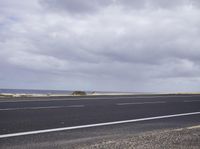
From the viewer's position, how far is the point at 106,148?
8016mm

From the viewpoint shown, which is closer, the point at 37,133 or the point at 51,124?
the point at 37,133

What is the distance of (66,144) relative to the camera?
8.77 metres

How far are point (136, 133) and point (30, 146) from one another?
11.9ft

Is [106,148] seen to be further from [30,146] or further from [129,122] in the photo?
[129,122]

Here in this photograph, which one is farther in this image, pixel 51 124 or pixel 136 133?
pixel 51 124

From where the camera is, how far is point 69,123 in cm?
1248

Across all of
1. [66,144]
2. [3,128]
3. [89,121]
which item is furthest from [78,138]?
[89,121]

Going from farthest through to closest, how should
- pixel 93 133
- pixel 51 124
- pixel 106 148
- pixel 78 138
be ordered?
pixel 51 124, pixel 93 133, pixel 78 138, pixel 106 148

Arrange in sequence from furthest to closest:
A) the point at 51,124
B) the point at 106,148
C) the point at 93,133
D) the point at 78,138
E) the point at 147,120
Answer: the point at 147,120, the point at 51,124, the point at 93,133, the point at 78,138, the point at 106,148

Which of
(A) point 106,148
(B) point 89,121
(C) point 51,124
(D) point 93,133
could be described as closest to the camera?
(A) point 106,148

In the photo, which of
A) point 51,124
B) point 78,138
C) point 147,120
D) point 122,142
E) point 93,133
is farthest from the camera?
point 147,120

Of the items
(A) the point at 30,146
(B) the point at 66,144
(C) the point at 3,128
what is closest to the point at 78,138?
(B) the point at 66,144

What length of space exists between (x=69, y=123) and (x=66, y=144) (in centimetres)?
373

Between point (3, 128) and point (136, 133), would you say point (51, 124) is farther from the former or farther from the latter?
point (136, 133)
